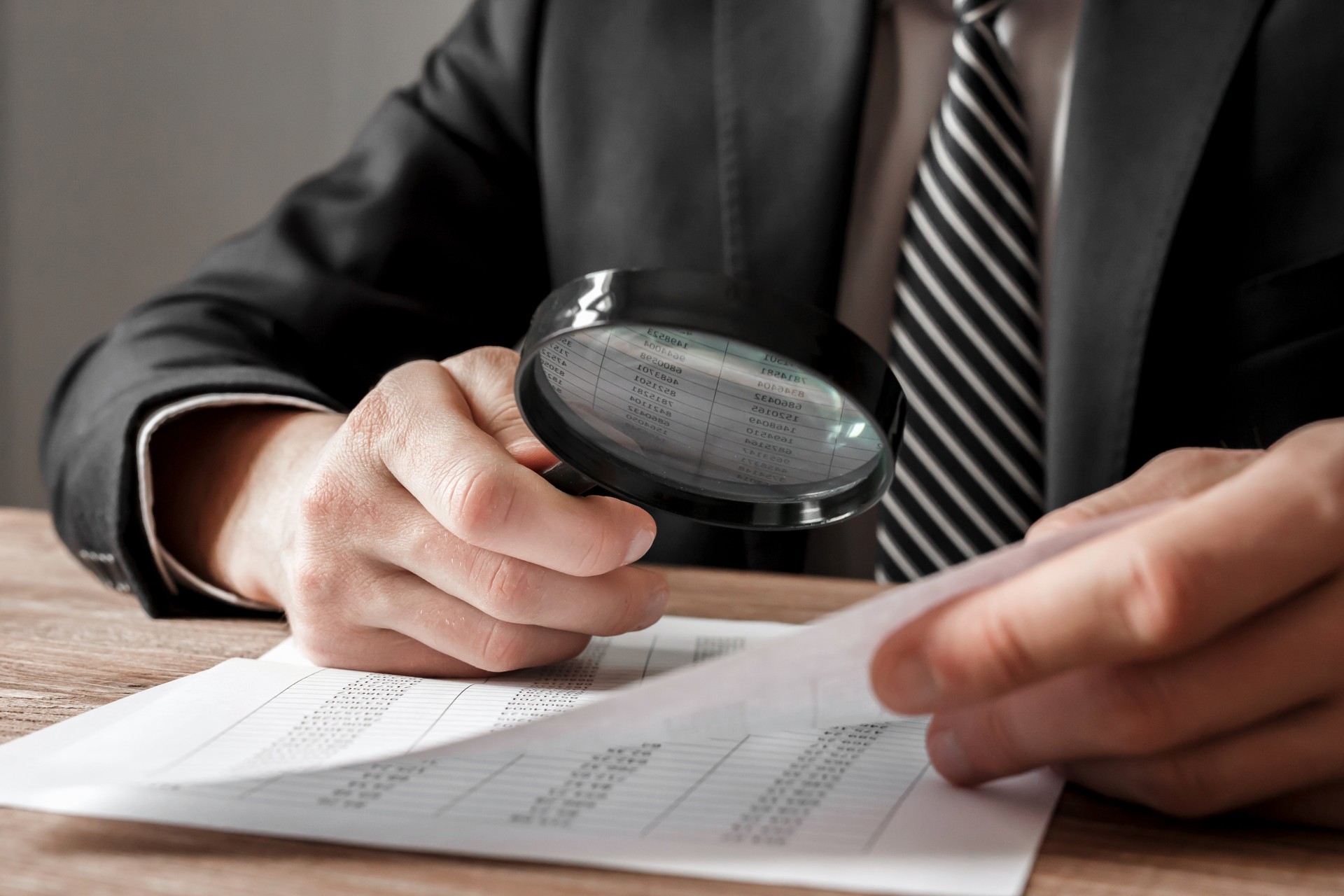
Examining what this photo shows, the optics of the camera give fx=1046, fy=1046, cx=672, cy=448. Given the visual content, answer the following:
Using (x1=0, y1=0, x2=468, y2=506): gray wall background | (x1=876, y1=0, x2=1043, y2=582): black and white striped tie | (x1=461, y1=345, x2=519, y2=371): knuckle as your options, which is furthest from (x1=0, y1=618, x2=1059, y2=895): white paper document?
(x1=0, y1=0, x2=468, y2=506): gray wall background

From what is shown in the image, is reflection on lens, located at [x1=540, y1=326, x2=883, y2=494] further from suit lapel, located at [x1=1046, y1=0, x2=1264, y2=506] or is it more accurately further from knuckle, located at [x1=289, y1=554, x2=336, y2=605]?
suit lapel, located at [x1=1046, y1=0, x2=1264, y2=506]

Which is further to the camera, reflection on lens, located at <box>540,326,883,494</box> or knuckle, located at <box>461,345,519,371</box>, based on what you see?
knuckle, located at <box>461,345,519,371</box>

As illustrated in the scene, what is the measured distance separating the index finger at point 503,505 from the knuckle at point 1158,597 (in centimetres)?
33

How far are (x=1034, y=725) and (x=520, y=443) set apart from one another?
0.38 m

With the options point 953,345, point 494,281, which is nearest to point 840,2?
point 953,345

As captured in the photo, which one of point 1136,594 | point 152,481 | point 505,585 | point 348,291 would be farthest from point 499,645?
point 348,291

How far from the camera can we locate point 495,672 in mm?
772

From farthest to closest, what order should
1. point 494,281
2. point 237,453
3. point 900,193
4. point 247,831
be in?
point 494,281, point 900,193, point 237,453, point 247,831

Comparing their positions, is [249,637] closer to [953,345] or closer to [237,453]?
[237,453]

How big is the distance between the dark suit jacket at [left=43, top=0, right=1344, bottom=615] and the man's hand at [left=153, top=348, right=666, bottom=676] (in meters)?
0.32

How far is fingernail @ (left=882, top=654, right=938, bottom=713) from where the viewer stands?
0.50 metres

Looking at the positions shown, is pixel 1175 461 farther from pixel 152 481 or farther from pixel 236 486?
pixel 152 481

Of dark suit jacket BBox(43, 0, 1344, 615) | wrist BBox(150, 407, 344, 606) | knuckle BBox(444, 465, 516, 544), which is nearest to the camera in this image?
knuckle BBox(444, 465, 516, 544)

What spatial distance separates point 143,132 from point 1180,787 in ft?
10.8
